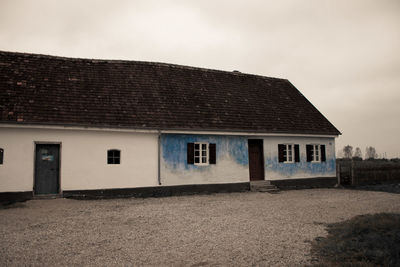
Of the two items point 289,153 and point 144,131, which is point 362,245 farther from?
point 289,153

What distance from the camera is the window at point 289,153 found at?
54.9 ft

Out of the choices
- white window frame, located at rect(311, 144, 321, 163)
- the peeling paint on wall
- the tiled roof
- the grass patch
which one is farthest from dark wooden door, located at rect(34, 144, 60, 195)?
white window frame, located at rect(311, 144, 321, 163)

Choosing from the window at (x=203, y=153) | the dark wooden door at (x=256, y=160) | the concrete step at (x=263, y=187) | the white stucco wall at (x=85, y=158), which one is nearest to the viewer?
the white stucco wall at (x=85, y=158)

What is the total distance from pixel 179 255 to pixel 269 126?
1191 cm

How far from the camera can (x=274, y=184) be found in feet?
53.5

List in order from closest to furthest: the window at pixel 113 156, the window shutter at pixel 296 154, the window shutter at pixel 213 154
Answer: the window at pixel 113 156
the window shutter at pixel 213 154
the window shutter at pixel 296 154

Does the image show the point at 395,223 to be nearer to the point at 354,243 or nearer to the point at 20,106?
the point at 354,243

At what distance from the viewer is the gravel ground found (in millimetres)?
5375

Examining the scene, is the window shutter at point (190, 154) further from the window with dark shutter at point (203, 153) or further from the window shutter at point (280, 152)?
the window shutter at point (280, 152)

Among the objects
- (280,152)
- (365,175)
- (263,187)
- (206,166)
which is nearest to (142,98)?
(206,166)

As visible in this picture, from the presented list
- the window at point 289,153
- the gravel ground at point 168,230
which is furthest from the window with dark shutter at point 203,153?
the window at point 289,153

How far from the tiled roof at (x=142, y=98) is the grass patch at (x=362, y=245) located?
8885mm

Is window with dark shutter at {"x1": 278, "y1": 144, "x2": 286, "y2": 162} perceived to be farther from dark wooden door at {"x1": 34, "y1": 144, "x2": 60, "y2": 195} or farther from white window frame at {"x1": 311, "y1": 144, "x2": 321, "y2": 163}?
dark wooden door at {"x1": 34, "y1": 144, "x2": 60, "y2": 195}

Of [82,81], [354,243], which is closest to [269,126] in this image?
[82,81]
